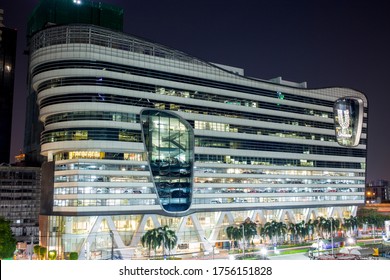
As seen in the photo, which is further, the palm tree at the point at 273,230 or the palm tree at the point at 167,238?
the palm tree at the point at 273,230

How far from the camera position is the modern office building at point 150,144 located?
2343 inches

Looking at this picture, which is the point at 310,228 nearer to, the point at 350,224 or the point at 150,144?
the point at 350,224

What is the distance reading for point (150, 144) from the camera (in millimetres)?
63688

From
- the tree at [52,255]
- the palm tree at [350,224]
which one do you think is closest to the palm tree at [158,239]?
the tree at [52,255]

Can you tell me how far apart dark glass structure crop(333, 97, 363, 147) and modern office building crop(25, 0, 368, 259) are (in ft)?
43.1

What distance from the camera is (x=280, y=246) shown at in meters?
69.9

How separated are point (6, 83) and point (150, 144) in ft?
257

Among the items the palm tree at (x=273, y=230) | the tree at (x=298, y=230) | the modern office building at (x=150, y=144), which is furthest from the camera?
the tree at (x=298, y=230)

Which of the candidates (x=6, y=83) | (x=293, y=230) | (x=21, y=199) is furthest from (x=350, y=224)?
(x=6, y=83)

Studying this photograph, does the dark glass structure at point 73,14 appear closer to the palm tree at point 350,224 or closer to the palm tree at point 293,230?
the palm tree at point 293,230

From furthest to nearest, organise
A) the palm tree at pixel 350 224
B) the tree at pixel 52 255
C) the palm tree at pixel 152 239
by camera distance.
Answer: the palm tree at pixel 350 224, the palm tree at pixel 152 239, the tree at pixel 52 255

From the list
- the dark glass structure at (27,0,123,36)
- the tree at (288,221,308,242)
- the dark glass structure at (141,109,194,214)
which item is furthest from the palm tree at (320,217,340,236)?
the dark glass structure at (27,0,123,36)

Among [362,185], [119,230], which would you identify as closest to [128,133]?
[119,230]

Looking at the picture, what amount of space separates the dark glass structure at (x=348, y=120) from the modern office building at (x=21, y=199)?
64099 millimetres
